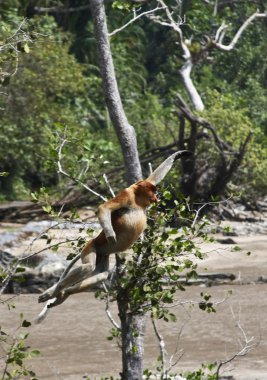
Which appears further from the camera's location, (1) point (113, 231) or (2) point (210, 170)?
(2) point (210, 170)

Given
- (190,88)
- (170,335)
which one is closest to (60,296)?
(170,335)

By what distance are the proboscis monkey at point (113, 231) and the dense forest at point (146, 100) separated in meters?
8.77

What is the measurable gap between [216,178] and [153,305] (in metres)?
17.1

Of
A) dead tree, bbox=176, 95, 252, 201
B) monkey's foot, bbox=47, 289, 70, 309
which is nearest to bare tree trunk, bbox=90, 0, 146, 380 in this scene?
monkey's foot, bbox=47, 289, 70, 309

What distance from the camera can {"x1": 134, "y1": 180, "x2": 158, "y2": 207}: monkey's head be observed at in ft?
20.0

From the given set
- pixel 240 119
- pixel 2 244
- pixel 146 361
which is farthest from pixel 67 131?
pixel 240 119

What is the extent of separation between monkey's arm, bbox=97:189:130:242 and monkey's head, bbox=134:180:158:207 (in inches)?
2.5

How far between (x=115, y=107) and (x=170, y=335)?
7350mm

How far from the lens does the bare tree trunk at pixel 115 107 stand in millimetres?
7461

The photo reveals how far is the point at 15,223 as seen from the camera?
23.6m

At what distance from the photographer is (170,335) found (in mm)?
14375

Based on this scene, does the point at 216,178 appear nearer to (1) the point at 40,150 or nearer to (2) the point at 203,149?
(2) the point at 203,149

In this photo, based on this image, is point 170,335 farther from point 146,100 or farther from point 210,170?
point 146,100

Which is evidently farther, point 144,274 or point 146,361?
point 146,361
